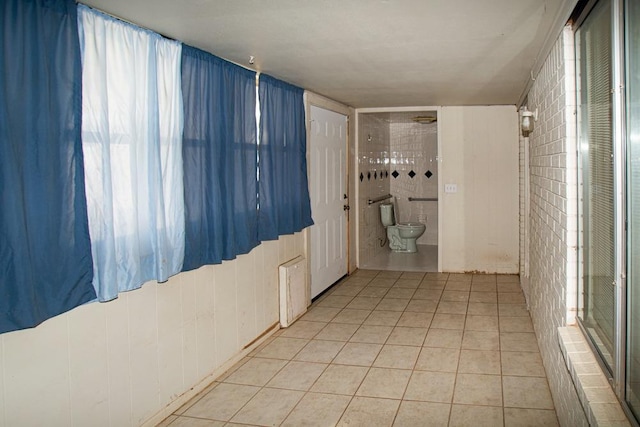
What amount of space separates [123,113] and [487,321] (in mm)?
3576

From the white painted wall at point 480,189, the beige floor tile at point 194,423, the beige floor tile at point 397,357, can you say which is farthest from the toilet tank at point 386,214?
the beige floor tile at point 194,423

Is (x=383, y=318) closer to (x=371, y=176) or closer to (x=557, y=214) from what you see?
(x=557, y=214)


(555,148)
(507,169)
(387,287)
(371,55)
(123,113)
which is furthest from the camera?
(507,169)

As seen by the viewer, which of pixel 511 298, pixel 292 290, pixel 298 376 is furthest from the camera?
pixel 511 298

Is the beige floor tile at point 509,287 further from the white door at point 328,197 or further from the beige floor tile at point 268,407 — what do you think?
the beige floor tile at point 268,407

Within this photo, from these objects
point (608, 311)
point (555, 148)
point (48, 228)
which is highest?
point (555, 148)

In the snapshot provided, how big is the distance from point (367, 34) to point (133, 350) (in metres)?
2.18

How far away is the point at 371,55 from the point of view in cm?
358

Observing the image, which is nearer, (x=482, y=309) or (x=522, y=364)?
(x=522, y=364)

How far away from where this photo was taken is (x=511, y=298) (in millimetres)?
5465

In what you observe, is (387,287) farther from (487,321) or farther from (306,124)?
(306,124)

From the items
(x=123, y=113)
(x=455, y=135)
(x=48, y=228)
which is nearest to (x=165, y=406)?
(x=48, y=228)

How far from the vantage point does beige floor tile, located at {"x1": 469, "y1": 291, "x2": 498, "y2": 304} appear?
17.8ft

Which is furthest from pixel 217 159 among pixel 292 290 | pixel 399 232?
pixel 399 232
